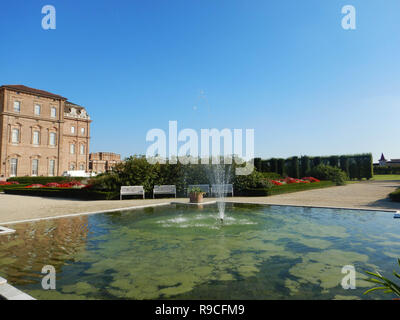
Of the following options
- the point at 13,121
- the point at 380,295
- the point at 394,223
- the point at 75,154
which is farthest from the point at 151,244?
the point at 75,154

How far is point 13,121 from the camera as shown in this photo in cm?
3550

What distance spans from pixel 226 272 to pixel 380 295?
6.03ft

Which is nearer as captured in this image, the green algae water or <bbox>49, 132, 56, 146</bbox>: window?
the green algae water

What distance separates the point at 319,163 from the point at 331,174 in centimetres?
827

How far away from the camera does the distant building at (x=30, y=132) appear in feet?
→ 114

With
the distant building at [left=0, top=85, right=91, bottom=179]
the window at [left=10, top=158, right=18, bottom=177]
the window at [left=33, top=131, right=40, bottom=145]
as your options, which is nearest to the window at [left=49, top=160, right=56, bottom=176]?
the distant building at [left=0, top=85, right=91, bottom=179]

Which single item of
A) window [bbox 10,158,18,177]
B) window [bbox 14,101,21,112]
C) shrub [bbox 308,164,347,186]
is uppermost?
window [bbox 14,101,21,112]

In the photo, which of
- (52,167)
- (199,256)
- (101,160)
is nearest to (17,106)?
(52,167)

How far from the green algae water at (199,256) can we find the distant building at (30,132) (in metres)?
34.8

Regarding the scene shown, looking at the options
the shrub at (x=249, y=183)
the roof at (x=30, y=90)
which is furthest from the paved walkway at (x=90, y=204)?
the roof at (x=30, y=90)

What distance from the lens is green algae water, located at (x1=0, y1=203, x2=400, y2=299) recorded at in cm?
309

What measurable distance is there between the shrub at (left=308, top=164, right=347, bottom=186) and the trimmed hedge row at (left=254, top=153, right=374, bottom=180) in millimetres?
5181

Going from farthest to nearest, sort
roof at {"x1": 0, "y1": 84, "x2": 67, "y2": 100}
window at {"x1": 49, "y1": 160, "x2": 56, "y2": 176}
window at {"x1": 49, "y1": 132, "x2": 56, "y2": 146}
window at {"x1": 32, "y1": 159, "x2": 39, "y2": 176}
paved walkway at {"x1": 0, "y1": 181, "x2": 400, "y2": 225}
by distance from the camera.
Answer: window at {"x1": 49, "y1": 132, "x2": 56, "y2": 146}
window at {"x1": 49, "y1": 160, "x2": 56, "y2": 176}
window at {"x1": 32, "y1": 159, "x2": 39, "y2": 176}
roof at {"x1": 0, "y1": 84, "x2": 67, "y2": 100}
paved walkway at {"x1": 0, "y1": 181, "x2": 400, "y2": 225}

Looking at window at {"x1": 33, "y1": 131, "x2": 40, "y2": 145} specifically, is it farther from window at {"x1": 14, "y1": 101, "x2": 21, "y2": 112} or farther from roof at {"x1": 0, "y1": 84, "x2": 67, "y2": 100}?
roof at {"x1": 0, "y1": 84, "x2": 67, "y2": 100}
